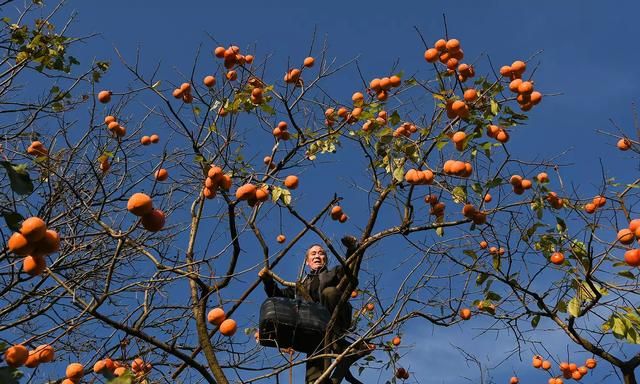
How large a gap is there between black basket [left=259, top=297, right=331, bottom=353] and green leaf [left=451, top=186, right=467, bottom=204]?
105 centimetres

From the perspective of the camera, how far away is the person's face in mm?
4695

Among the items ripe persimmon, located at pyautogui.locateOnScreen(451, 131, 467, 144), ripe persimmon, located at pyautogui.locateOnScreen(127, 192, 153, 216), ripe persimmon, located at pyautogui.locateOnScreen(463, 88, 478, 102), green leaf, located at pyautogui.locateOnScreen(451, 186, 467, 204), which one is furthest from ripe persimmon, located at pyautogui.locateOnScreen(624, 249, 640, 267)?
ripe persimmon, located at pyautogui.locateOnScreen(127, 192, 153, 216)

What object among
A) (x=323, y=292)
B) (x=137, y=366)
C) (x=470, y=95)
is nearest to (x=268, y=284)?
(x=323, y=292)

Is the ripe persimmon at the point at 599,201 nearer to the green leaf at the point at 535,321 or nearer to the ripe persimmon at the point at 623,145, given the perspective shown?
the ripe persimmon at the point at 623,145

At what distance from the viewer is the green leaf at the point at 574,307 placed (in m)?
3.61

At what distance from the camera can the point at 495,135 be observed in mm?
3654

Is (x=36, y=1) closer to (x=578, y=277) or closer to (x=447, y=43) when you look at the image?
(x=447, y=43)

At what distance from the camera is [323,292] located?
439 centimetres

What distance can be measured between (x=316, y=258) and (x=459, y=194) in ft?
4.53

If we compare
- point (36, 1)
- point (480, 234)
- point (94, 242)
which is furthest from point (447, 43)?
point (36, 1)

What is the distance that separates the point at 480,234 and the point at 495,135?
0.71 m

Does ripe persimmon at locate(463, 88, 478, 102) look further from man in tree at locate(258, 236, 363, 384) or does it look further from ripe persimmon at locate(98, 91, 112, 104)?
ripe persimmon at locate(98, 91, 112, 104)

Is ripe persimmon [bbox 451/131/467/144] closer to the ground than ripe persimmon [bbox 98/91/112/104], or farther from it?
closer to the ground

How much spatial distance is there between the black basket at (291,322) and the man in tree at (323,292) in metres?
0.17
